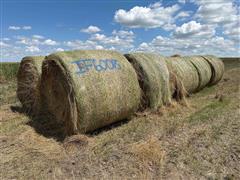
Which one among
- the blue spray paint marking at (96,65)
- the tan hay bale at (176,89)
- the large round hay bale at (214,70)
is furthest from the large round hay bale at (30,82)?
the large round hay bale at (214,70)

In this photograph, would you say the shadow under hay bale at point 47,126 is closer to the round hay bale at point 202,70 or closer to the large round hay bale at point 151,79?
the large round hay bale at point 151,79

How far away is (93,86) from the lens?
5191mm

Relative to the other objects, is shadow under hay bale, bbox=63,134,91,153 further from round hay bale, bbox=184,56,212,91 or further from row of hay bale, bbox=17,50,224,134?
round hay bale, bbox=184,56,212,91

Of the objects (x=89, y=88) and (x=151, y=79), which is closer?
(x=89, y=88)

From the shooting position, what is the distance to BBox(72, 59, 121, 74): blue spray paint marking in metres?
5.23

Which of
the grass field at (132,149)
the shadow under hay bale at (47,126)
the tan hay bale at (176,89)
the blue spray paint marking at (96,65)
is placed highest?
the blue spray paint marking at (96,65)

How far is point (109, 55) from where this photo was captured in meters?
5.98

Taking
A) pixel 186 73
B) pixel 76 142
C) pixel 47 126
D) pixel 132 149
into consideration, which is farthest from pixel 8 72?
pixel 132 149

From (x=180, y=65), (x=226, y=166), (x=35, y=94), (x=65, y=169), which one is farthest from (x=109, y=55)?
(x=180, y=65)

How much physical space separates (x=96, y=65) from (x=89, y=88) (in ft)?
1.94

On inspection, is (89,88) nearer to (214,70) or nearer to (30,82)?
(30,82)

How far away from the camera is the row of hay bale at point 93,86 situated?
5.11m

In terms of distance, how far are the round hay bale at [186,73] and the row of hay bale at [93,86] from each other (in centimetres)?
84

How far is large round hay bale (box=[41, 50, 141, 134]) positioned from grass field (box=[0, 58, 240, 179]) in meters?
0.30
